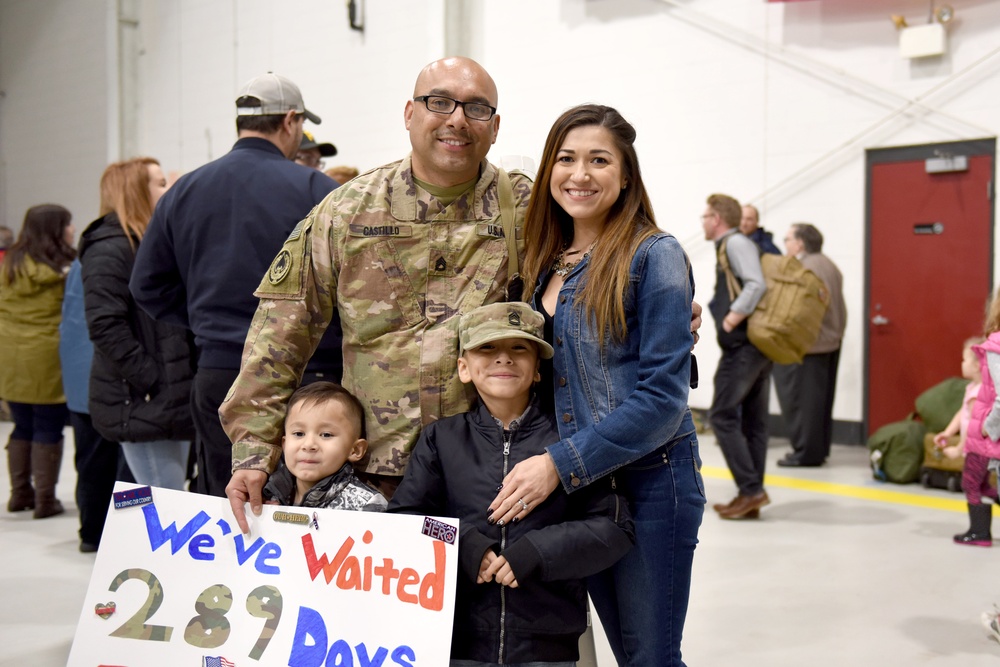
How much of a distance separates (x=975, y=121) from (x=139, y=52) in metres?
9.79

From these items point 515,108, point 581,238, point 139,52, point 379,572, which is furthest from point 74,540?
point 139,52

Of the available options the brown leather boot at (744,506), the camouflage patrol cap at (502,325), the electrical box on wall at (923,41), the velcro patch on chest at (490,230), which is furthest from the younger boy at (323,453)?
the electrical box on wall at (923,41)

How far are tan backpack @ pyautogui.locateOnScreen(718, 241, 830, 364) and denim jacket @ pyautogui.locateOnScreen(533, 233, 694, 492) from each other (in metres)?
3.34

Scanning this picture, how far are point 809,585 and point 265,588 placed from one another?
2872mm

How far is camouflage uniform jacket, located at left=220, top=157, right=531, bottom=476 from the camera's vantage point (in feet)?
7.00

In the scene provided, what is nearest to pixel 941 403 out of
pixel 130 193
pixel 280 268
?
pixel 130 193

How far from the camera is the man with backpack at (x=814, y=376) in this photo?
22.4ft

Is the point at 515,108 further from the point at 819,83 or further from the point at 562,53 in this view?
the point at 819,83

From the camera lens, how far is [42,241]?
525 centimetres

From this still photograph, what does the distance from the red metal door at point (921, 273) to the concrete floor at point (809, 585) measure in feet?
4.72

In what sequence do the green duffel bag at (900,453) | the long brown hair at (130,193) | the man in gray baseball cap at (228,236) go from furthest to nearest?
the green duffel bag at (900,453) < the long brown hair at (130,193) < the man in gray baseball cap at (228,236)

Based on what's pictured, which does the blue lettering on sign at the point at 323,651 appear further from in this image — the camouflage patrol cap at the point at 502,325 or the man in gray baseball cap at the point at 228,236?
the man in gray baseball cap at the point at 228,236

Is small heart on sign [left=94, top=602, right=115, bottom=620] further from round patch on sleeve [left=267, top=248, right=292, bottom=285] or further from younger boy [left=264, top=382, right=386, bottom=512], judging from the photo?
round patch on sleeve [left=267, top=248, right=292, bottom=285]

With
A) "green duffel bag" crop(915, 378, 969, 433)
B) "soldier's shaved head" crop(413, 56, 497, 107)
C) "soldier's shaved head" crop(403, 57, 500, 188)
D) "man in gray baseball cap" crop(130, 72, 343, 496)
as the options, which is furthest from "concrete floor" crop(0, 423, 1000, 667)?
"soldier's shaved head" crop(413, 56, 497, 107)
